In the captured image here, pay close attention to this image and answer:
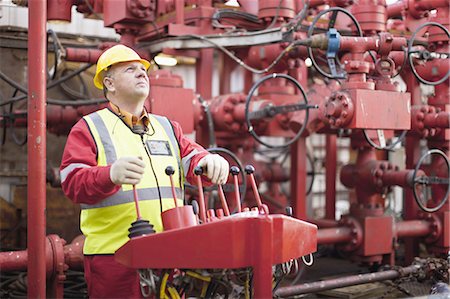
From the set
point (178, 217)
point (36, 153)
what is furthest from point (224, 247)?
point (36, 153)

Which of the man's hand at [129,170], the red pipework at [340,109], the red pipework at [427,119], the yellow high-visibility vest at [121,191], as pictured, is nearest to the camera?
the man's hand at [129,170]

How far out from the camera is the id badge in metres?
2.57

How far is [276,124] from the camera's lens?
5.41 m

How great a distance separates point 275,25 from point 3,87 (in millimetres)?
2739

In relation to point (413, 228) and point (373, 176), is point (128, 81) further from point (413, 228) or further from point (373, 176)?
point (413, 228)

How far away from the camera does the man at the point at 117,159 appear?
2.40 m

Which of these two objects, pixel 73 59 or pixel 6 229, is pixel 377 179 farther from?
pixel 6 229

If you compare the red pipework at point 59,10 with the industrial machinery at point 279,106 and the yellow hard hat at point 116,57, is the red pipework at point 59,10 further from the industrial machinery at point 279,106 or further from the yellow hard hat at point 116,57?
the yellow hard hat at point 116,57

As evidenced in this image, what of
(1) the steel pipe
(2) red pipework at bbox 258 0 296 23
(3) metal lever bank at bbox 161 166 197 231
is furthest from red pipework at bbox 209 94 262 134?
(3) metal lever bank at bbox 161 166 197 231

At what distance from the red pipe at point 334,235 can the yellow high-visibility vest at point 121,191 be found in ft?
8.39

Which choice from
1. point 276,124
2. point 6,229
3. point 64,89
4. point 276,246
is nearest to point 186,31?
point 276,124

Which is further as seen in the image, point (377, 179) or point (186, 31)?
point (377, 179)

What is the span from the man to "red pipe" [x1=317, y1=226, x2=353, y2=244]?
2514 mm

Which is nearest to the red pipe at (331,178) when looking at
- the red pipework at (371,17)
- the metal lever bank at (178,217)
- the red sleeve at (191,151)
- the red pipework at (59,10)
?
the red pipework at (371,17)
